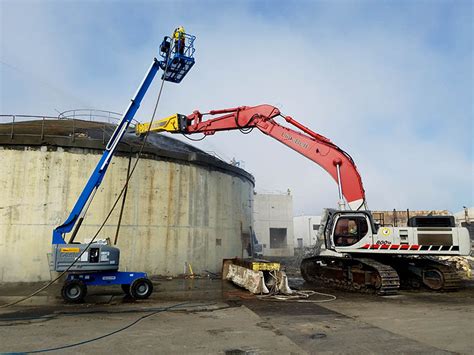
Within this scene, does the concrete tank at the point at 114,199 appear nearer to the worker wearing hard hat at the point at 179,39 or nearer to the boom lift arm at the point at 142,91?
the boom lift arm at the point at 142,91

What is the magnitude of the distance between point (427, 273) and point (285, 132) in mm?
7314

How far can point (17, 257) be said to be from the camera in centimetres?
1459

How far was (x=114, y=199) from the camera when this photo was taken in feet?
52.6

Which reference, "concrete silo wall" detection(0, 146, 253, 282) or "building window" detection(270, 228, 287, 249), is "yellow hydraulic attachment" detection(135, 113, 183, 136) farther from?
"building window" detection(270, 228, 287, 249)

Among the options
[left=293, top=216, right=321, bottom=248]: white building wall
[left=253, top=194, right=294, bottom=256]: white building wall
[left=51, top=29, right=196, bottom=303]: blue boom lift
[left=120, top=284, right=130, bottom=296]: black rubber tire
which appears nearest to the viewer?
[left=51, top=29, right=196, bottom=303]: blue boom lift

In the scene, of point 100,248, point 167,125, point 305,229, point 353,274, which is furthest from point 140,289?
point 305,229

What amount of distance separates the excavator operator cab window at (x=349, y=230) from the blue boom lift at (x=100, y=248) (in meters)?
6.78

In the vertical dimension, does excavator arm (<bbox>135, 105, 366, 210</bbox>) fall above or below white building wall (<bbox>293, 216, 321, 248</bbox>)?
above

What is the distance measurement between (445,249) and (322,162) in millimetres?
4859

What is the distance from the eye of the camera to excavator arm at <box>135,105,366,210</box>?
13469 millimetres

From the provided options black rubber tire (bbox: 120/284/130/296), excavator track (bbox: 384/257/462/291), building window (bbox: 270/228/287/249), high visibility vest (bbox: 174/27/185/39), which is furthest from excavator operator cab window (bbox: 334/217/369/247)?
building window (bbox: 270/228/287/249)

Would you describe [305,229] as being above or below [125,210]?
below

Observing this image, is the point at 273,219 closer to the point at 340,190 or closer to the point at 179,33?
the point at 340,190

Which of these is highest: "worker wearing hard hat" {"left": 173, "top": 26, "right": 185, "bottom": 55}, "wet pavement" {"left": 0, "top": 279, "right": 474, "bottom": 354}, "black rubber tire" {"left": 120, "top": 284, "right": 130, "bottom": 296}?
"worker wearing hard hat" {"left": 173, "top": 26, "right": 185, "bottom": 55}
